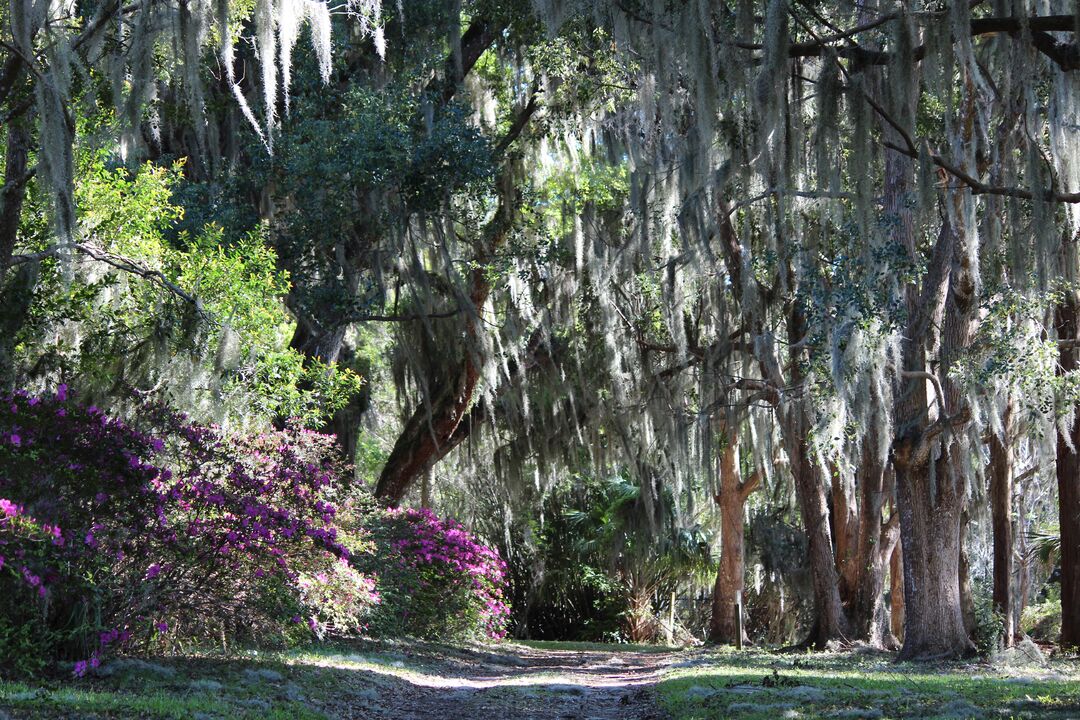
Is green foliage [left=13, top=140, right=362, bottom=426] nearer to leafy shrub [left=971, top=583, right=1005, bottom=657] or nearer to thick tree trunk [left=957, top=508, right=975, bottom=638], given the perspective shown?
leafy shrub [left=971, top=583, right=1005, bottom=657]

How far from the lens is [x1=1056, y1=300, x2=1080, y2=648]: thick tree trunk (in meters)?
11.4

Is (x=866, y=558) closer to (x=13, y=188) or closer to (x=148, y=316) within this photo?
(x=148, y=316)

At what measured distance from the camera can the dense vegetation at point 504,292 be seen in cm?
680

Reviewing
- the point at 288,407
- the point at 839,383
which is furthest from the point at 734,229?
the point at 288,407

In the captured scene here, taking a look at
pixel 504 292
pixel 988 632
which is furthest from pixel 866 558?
pixel 504 292

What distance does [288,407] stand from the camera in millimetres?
9445

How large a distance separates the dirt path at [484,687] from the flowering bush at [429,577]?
68 centimetres

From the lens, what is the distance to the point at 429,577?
1305cm

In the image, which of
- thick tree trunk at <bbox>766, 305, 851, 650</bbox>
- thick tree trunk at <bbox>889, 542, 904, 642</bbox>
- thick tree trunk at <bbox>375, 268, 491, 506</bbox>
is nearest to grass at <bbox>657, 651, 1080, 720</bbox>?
thick tree trunk at <bbox>766, 305, 851, 650</bbox>

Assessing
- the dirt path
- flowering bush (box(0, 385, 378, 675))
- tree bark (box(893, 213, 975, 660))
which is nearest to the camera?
flowering bush (box(0, 385, 378, 675))

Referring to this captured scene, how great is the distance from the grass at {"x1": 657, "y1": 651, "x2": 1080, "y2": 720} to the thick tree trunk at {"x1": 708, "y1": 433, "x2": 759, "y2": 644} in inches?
169

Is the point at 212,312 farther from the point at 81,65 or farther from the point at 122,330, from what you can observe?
the point at 81,65

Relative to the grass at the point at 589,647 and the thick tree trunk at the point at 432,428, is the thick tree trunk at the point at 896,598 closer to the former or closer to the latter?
the grass at the point at 589,647

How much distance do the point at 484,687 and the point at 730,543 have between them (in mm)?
6883
